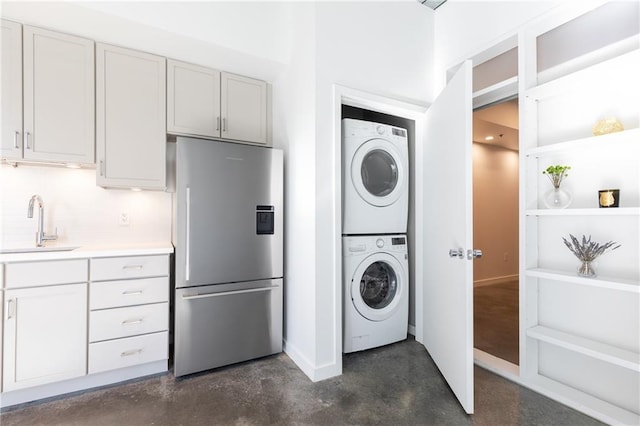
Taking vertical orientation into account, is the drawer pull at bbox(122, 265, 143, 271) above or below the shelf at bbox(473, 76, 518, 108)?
below

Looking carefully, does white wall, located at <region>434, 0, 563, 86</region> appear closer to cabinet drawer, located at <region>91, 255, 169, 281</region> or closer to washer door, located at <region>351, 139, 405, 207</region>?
washer door, located at <region>351, 139, 405, 207</region>

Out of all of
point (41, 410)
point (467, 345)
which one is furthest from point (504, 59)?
point (41, 410)

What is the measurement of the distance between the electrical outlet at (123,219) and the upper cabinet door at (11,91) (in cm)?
74

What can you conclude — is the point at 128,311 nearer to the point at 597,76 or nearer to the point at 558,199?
the point at 558,199

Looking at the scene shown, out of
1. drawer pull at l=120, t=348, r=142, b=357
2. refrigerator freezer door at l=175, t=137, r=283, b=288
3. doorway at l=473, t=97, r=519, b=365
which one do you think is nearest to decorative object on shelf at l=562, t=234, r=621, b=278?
refrigerator freezer door at l=175, t=137, r=283, b=288

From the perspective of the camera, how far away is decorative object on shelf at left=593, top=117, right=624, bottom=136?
149cm

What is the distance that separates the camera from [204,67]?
7.90 feet

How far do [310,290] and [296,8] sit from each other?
7.17ft

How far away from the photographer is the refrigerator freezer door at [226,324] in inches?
79.2

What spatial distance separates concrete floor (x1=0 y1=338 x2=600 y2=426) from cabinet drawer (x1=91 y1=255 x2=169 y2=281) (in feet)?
2.41

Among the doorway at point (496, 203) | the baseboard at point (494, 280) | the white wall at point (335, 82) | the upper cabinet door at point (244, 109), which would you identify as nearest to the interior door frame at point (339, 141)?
the white wall at point (335, 82)

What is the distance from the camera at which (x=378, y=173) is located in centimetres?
253

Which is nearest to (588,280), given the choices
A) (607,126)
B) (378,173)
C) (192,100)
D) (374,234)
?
(607,126)

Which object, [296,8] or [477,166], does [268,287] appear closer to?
[296,8]
